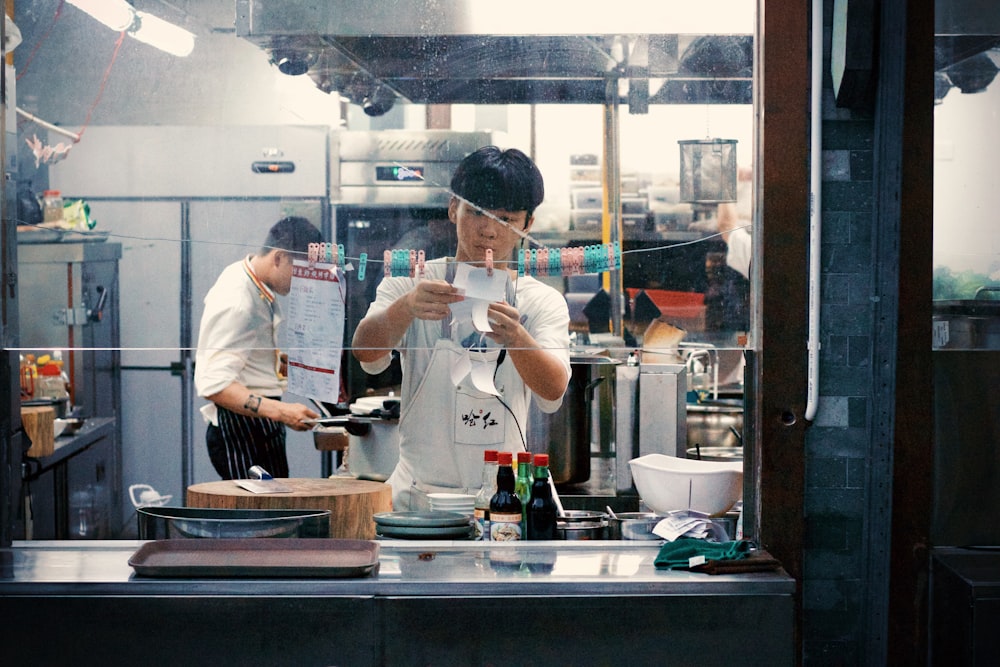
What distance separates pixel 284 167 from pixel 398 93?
298 millimetres

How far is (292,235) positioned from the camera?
2.40 m

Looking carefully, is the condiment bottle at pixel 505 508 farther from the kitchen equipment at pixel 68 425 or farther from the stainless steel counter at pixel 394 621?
the kitchen equipment at pixel 68 425

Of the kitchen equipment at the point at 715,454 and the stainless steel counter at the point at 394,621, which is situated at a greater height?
the kitchen equipment at the point at 715,454

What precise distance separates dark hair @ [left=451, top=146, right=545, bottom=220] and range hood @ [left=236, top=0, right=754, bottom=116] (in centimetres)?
12

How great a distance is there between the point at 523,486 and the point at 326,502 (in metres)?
0.47

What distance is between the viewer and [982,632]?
7.32 feet

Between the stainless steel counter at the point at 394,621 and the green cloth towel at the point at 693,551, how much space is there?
0.37ft

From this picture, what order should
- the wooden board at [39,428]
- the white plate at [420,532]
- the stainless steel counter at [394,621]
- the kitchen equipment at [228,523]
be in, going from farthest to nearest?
the wooden board at [39,428] < the white plate at [420,532] < the kitchen equipment at [228,523] < the stainless steel counter at [394,621]

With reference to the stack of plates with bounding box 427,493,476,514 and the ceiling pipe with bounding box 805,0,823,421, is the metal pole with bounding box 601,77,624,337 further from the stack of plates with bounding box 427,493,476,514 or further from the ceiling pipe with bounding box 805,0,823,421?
the stack of plates with bounding box 427,493,476,514

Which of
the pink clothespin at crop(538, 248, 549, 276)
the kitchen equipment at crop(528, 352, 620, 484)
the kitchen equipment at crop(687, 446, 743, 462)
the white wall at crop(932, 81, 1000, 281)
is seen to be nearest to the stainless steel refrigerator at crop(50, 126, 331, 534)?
the pink clothespin at crop(538, 248, 549, 276)

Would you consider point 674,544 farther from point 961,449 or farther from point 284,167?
point 284,167

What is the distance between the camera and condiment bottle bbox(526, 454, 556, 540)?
258 centimetres

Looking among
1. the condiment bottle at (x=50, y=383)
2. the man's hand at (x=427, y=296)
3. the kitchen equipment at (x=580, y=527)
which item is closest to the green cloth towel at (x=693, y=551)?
the kitchen equipment at (x=580, y=527)

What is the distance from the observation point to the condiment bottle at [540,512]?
2576 mm
